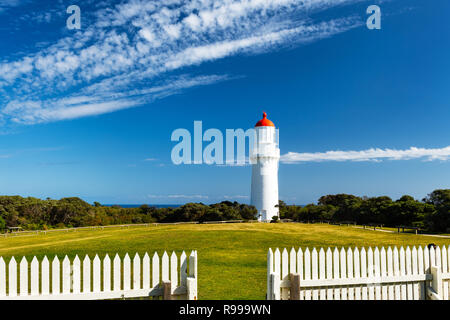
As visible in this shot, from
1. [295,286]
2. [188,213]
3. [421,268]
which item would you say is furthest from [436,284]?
[188,213]

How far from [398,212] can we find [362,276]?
114ft

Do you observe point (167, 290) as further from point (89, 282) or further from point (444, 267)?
point (444, 267)

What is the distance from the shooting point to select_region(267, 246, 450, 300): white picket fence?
6.48m

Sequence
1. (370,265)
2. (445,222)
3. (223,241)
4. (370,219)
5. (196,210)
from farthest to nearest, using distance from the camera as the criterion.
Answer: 1. (196,210)
2. (370,219)
3. (445,222)
4. (223,241)
5. (370,265)

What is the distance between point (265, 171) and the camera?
1960 inches

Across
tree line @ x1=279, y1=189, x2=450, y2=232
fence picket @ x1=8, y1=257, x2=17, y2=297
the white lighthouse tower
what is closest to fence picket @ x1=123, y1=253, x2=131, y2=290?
fence picket @ x1=8, y1=257, x2=17, y2=297

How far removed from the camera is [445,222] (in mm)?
29234

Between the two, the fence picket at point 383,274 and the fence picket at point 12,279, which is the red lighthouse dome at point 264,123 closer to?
the fence picket at point 383,274

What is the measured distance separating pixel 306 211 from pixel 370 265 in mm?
46291

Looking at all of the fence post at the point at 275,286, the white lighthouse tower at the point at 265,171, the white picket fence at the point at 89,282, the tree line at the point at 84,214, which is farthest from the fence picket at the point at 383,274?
the white lighthouse tower at the point at 265,171

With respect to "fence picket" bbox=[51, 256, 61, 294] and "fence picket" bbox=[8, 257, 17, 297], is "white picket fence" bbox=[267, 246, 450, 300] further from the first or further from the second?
"fence picket" bbox=[8, 257, 17, 297]

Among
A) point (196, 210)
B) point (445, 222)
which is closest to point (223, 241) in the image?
point (445, 222)

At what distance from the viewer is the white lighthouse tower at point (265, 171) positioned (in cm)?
4947
